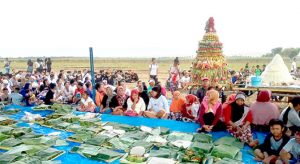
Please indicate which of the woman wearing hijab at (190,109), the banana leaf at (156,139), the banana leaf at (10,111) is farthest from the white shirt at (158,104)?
the banana leaf at (10,111)

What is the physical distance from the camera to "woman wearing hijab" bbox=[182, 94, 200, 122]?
7.07 meters

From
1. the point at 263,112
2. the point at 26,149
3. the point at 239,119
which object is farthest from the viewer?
the point at 263,112

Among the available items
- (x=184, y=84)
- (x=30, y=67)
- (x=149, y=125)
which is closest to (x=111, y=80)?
(x=184, y=84)

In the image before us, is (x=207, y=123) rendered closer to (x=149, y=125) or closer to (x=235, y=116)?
(x=235, y=116)

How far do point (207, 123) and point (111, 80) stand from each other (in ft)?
35.7

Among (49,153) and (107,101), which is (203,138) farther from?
(107,101)

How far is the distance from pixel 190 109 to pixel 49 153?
3412 millimetres

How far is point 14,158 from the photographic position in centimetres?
466

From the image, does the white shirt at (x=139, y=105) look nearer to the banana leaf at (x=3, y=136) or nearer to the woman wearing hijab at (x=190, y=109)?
the woman wearing hijab at (x=190, y=109)

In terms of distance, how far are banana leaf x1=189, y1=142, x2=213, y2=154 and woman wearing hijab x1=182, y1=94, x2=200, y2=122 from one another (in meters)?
1.69

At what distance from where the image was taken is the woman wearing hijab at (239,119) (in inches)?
219

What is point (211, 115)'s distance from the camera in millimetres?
6129

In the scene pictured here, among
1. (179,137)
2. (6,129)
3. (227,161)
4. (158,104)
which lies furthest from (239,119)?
(6,129)

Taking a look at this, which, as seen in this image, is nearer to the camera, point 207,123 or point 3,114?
point 207,123
